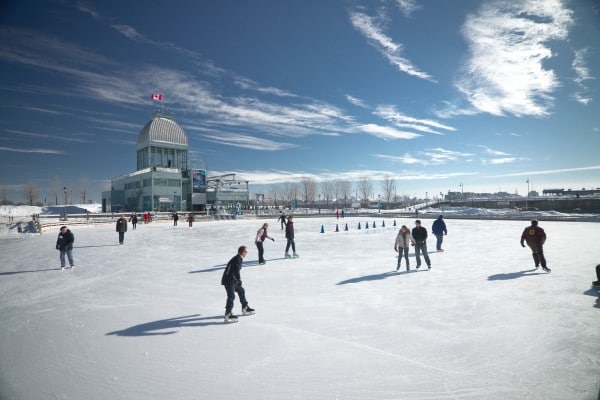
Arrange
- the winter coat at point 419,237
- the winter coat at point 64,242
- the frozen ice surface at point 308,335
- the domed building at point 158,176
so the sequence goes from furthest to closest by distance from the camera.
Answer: the domed building at point 158,176 → the winter coat at point 64,242 → the winter coat at point 419,237 → the frozen ice surface at point 308,335

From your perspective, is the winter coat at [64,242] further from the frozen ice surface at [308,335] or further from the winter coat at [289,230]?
the winter coat at [289,230]

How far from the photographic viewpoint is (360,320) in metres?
5.79

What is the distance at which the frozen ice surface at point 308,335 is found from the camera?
370 cm

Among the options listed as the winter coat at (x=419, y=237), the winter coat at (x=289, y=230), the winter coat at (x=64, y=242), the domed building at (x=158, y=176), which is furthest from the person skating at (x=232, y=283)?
the domed building at (x=158, y=176)

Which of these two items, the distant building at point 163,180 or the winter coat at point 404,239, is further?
the distant building at point 163,180

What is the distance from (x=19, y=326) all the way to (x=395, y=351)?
7.00 m

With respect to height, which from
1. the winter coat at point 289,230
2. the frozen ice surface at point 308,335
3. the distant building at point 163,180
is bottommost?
the frozen ice surface at point 308,335

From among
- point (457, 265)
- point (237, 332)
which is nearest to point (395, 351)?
point (237, 332)

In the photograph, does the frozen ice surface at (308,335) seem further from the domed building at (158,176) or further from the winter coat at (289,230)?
the domed building at (158,176)

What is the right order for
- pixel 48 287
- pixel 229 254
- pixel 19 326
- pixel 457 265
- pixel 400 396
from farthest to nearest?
pixel 229 254
pixel 457 265
pixel 48 287
pixel 19 326
pixel 400 396

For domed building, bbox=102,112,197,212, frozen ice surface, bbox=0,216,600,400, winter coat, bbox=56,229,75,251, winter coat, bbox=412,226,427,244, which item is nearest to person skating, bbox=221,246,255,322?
frozen ice surface, bbox=0,216,600,400

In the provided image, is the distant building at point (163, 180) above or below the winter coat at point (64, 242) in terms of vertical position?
above

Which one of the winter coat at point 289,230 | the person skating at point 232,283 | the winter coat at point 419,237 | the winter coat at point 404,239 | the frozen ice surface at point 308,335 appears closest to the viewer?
the frozen ice surface at point 308,335

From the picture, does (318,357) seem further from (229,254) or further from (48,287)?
(229,254)
